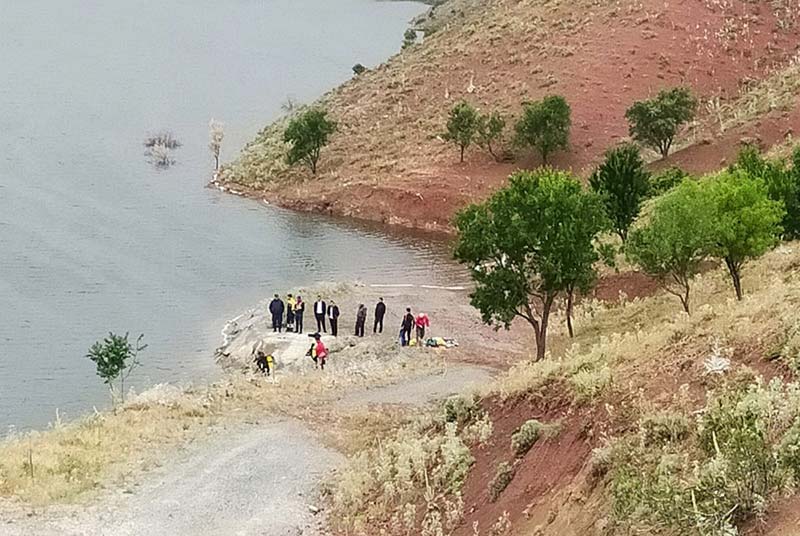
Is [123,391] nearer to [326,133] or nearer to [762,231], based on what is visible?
[762,231]

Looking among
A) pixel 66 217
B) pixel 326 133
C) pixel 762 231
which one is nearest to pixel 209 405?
pixel 762 231

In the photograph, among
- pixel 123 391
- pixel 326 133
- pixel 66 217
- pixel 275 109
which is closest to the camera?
pixel 123 391

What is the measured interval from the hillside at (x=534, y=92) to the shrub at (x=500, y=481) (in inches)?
1633

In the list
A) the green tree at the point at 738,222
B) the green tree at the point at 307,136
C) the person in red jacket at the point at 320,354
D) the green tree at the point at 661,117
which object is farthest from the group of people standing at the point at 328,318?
the green tree at the point at 307,136

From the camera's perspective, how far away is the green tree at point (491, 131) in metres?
63.3

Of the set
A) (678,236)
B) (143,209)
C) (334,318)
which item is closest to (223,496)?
(678,236)

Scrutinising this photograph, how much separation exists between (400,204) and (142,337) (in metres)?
25.0

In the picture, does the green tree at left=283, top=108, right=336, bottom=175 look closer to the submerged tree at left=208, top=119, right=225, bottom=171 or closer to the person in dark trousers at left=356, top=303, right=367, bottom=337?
the submerged tree at left=208, top=119, right=225, bottom=171

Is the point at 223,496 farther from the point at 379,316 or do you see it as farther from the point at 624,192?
the point at 624,192

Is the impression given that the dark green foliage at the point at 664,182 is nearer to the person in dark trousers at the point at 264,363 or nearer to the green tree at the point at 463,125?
the green tree at the point at 463,125

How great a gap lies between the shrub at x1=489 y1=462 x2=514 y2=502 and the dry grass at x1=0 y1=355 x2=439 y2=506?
834 cm

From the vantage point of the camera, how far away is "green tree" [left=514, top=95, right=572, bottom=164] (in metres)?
61.6

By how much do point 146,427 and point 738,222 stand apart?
15.3 meters

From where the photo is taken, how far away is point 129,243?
169 ft
